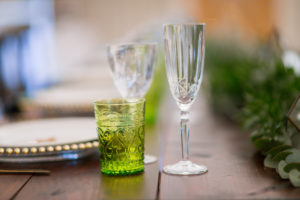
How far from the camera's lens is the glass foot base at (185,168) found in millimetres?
893

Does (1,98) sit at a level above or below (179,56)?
below

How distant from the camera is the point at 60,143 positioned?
1012 millimetres

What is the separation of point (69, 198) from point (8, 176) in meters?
0.22

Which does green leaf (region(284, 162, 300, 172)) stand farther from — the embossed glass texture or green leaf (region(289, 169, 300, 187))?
the embossed glass texture

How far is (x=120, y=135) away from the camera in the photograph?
876 millimetres

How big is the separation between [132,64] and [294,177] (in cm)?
44

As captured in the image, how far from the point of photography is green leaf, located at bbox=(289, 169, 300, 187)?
75 cm

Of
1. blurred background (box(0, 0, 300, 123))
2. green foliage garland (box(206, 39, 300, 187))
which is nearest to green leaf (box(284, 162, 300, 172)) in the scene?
green foliage garland (box(206, 39, 300, 187))

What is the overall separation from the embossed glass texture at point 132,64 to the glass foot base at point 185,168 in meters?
0.22

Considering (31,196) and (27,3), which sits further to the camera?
(27,3)

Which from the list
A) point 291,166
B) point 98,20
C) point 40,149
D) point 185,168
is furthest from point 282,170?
point 98,20

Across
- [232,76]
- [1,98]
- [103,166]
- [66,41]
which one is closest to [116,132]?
[103,166]

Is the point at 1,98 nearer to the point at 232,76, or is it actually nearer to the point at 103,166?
the point at 232,76

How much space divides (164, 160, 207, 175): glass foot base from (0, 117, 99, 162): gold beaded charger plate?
0.19m
